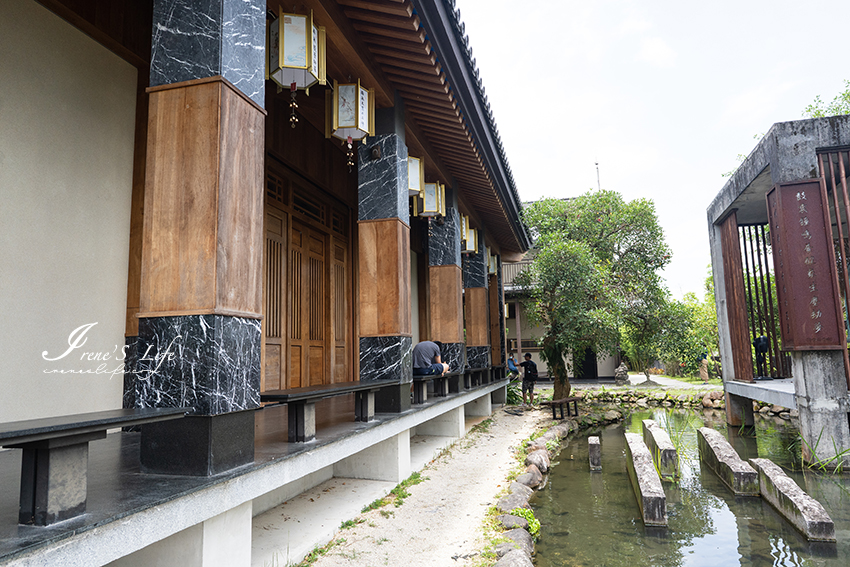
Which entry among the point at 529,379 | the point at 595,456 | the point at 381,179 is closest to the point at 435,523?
the point at 381,179

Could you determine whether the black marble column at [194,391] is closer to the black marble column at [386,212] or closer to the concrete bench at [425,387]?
the black marble column at [386,212]

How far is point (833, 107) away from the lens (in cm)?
1786

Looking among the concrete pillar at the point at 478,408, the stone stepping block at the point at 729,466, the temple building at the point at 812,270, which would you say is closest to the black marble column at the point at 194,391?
the stone stepping block at the point at 729,466

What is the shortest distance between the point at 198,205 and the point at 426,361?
186 inches

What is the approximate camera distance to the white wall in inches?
146

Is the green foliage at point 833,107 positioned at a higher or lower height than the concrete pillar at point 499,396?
higher

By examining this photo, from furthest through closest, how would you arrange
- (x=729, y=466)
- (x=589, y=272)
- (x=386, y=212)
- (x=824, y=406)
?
(x=589, y=272)
(x=824, y=406)
(x=729, y=466)
(x=386, y=212)

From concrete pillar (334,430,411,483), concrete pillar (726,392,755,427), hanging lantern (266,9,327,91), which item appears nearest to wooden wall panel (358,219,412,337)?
concrete pillar (334,430,411,483)

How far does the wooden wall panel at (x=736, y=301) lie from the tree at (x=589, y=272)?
89.4 inches

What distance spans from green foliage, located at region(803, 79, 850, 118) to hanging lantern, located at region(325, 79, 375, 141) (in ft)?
59.8

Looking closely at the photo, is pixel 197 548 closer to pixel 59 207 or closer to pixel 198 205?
pixel 198 205

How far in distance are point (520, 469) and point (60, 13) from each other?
21.8 feet

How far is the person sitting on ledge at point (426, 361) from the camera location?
23.9 feet

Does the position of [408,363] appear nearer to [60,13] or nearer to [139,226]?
[139,226]
